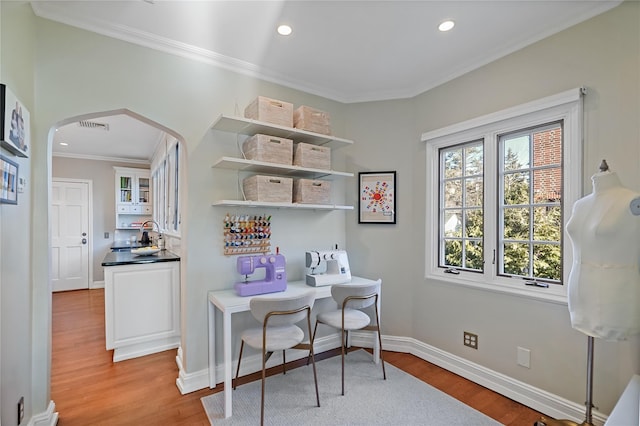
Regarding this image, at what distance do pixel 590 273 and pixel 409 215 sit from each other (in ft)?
5.29

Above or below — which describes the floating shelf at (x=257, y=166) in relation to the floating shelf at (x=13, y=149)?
above

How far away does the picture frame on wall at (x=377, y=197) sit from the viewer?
3084mm

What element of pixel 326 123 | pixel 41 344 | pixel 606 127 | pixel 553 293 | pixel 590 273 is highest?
pixel 326 123

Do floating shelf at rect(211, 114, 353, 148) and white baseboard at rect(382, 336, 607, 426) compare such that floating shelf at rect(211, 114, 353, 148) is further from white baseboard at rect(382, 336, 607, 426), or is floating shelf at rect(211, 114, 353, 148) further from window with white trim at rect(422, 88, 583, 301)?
white baseboard at rect(382, 336, 607, 426)

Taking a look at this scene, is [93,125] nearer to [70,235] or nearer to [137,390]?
[70,235]

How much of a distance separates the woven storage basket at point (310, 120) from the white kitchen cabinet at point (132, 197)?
487 centimetres

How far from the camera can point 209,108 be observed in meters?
2.49

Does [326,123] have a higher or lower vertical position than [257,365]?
higher

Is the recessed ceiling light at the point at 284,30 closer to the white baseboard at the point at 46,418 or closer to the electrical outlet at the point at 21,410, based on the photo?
the electrical outlet at the point at 21,410

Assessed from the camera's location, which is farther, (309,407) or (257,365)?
(257,365)

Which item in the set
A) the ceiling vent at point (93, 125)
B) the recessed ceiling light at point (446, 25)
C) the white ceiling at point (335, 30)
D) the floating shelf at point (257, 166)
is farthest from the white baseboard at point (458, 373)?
the ceiling vent at point (93, 125)

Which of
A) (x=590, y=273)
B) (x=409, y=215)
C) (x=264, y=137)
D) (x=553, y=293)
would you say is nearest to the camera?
(x=590, y=273)

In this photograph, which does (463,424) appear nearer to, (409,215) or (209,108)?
(409,215)

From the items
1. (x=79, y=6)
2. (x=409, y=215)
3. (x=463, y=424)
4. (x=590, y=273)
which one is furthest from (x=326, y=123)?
(x=463, y=424)
